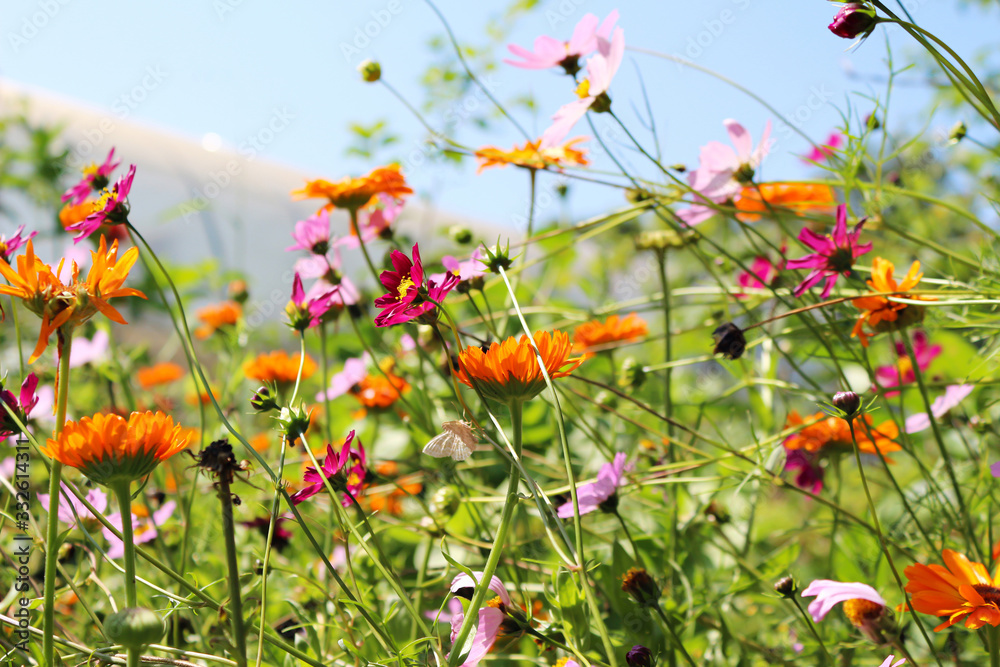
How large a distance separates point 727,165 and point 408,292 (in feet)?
1.00

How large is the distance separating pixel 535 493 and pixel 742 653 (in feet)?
0.84

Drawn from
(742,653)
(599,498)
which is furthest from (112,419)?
(742,653)

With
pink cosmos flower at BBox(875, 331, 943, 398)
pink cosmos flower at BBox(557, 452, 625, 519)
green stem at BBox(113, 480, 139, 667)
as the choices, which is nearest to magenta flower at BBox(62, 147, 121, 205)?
green stem at BBox(113, 480, 139, 667)

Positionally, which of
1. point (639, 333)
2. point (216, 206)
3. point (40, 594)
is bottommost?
point (40, 594)

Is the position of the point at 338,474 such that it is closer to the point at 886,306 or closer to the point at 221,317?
the point at 886,306

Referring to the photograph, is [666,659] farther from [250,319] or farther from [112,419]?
[250,319]

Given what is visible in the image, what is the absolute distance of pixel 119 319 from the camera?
32cm

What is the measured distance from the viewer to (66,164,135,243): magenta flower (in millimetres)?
399

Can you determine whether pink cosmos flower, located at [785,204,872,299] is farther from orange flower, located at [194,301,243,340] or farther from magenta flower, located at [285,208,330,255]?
orange flower, located at [194,301,243,340]

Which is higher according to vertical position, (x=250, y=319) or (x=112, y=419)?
(x=250, y=319)

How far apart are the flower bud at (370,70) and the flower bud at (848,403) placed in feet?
1.54

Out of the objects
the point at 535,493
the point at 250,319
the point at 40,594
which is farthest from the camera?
the point at 250,319

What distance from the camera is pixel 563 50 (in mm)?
556

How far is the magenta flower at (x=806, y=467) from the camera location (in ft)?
1.77
